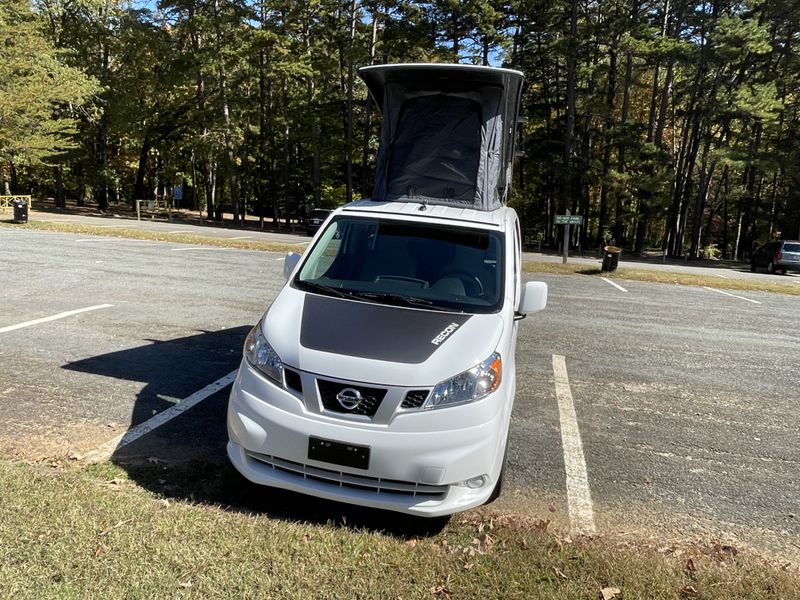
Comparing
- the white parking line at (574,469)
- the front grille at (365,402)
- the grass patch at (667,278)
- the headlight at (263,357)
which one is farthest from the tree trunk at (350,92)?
the front grille at (365,402)

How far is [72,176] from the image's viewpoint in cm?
4441

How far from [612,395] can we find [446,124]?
3890 mm

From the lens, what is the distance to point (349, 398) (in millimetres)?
3162

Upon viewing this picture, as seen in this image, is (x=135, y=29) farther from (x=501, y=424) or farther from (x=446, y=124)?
(x=501, y=424)

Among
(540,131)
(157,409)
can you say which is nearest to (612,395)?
(157,409)

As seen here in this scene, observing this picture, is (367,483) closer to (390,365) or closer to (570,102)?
(390,365)

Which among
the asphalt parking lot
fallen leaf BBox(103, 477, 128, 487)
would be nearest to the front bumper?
the asphalt parking lot

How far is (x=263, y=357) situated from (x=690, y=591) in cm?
262

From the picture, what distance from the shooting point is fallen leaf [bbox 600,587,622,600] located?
9.06 feet

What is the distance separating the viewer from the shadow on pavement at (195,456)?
350 centimetres

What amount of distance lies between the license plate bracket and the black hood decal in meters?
0.51

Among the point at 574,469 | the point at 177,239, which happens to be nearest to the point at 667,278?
the point at 574,469

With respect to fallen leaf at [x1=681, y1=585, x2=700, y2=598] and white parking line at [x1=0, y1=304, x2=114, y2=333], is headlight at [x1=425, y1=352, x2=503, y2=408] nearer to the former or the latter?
fallen leaf at [x1=681, y1=585, x2=700, y2=598]

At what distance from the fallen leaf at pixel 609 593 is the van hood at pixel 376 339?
1317mm
